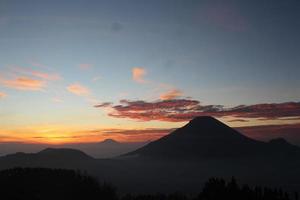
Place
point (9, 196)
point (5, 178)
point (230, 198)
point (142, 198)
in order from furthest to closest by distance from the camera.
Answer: point (5, 178) < point (142, 198) < point (9, 196) < point (230, 198)

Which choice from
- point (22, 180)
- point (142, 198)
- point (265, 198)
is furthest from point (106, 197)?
point (265, 198)

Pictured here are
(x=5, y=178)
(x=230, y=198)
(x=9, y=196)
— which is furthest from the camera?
(x=5, y=178)

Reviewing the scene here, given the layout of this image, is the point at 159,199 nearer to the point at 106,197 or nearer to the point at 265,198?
the point at 106,197

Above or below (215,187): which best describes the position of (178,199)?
below

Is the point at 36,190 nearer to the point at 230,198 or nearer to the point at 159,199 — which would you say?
the point at 159,199

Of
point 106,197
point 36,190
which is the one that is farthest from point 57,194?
point 106,197

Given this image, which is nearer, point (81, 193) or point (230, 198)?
point (230, 198)

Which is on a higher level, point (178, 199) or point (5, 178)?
point (5, 178)

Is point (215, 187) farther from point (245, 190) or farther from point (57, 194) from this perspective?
point (57, 194)

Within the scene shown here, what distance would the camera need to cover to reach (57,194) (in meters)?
180

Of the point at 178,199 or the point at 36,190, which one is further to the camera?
the point at 178,199

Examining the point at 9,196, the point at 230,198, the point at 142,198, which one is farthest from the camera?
the point at 142,198

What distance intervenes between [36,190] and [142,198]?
48.7 m

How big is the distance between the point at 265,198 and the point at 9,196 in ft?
325
